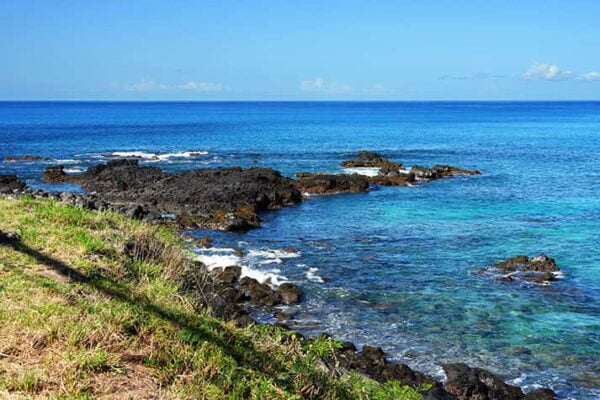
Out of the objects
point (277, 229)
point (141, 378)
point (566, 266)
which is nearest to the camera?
point (141, 378)

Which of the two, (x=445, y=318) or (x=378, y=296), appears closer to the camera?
(x=445, y=318)

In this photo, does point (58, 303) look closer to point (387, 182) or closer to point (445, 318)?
point (445, 318)

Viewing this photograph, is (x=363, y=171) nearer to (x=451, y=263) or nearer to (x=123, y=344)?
(x=451, y=263)

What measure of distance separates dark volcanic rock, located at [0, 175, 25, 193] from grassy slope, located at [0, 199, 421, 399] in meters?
30.7

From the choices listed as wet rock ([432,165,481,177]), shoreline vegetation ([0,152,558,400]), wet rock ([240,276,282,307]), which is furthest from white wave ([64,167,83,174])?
shoreline vegetation ([0,152,558,400])

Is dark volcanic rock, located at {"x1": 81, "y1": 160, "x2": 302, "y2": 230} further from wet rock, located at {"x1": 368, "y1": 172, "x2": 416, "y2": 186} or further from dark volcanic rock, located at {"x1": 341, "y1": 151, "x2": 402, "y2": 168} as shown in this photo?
dark volcanic rock, located at {"x1": 341, "y1": 151, "x2": 402, "y2": 168}

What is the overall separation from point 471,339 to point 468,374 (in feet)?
9.06

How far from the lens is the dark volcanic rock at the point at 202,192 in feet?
104

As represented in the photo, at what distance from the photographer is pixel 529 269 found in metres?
21.9

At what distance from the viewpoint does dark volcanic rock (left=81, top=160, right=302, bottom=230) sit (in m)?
31.7

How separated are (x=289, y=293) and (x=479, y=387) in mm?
7644

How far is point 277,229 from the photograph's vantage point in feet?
98.6

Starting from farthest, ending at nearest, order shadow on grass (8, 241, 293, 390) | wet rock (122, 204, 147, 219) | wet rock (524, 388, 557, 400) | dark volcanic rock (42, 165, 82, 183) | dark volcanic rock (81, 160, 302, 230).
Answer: dark volcanic rock (42, 165, 82, 183)
dark volcanic rock (81, 160, 302, 230)
wet rock (122, 204, 147, 219)
wet rock (524, 388, 557, 400)
shadow on grass (8, 241, 293, 390)

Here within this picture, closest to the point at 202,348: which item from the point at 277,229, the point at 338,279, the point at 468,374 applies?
the point at 468,374
